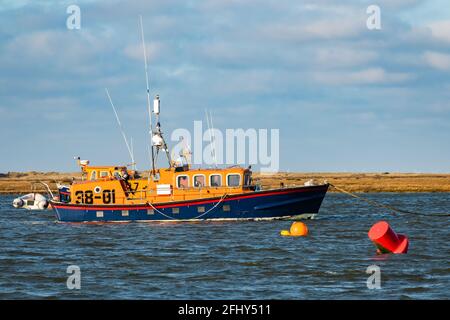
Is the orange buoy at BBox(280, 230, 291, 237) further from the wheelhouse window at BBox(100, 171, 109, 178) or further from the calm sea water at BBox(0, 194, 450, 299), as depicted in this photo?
the wheelhouse window at BBox(100, 171, 109, 178)

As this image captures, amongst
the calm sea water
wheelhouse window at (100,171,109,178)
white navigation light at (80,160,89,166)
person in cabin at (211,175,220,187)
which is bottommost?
the calm sea water

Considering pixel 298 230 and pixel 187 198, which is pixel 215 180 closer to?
pixel 187 198

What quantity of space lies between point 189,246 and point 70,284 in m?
10.7

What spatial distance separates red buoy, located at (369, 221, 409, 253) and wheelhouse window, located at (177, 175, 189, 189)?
50.3 feet

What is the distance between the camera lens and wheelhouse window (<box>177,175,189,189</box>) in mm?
43781

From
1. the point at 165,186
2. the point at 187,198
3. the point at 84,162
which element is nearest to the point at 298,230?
the point at 187,198

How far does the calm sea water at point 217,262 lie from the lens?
23094 mm

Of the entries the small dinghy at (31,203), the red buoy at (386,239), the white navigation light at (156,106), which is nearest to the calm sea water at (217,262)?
the red buoy at (386,239)

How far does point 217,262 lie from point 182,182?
14856 mm

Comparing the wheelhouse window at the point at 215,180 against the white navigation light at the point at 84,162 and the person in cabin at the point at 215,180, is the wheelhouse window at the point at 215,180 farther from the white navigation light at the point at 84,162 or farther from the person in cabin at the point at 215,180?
the white navigation light at the point at 84,162

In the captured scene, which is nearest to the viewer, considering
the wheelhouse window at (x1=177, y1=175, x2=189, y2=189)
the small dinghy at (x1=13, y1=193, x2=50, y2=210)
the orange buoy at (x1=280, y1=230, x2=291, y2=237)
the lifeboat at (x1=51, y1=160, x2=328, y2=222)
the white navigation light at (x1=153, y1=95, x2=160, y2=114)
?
the orange buoy at (x1=280, y1=230, x2=291, y2=237)

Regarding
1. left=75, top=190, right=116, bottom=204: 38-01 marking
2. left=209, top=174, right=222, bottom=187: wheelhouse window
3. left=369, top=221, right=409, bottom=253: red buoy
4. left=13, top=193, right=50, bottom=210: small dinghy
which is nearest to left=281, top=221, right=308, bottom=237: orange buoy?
left=209, top=174, right=222, bottom=187: wheelhouse window

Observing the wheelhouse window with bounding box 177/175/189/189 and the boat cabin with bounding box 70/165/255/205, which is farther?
the wheelhouse window with bounding box 177/175/189/189

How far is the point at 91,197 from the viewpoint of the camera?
45.3 meters
